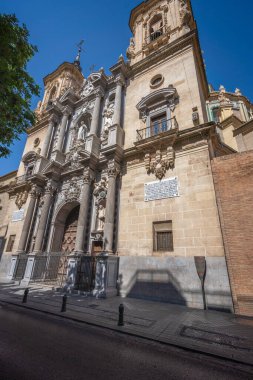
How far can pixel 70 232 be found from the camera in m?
15.1

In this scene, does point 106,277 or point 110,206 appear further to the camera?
point 110,206

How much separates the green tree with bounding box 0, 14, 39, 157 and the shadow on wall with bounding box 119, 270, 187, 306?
8777 mm

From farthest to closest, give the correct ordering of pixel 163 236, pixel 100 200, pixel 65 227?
pixel 65 227 → pixel 100 200 → pixel 163 236

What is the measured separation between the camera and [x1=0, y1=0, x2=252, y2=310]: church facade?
907 cm

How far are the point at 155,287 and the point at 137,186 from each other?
5623 millimetres

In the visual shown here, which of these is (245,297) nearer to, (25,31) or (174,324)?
(174,324)

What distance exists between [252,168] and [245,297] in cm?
538

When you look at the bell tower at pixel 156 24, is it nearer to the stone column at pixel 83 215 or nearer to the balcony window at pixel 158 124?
the balcony window at pixel 158 124

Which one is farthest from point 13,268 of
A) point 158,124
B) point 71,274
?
point 158,124

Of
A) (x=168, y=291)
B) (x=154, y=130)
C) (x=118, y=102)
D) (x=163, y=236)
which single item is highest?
(x=118, y=102)

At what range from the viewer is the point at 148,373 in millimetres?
3303

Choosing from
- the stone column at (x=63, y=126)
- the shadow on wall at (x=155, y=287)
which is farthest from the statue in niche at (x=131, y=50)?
the shadow on wall at (x=155, y=287)

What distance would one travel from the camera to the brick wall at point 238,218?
7340mm

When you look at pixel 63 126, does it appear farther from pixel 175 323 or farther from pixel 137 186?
pixel 175 323
